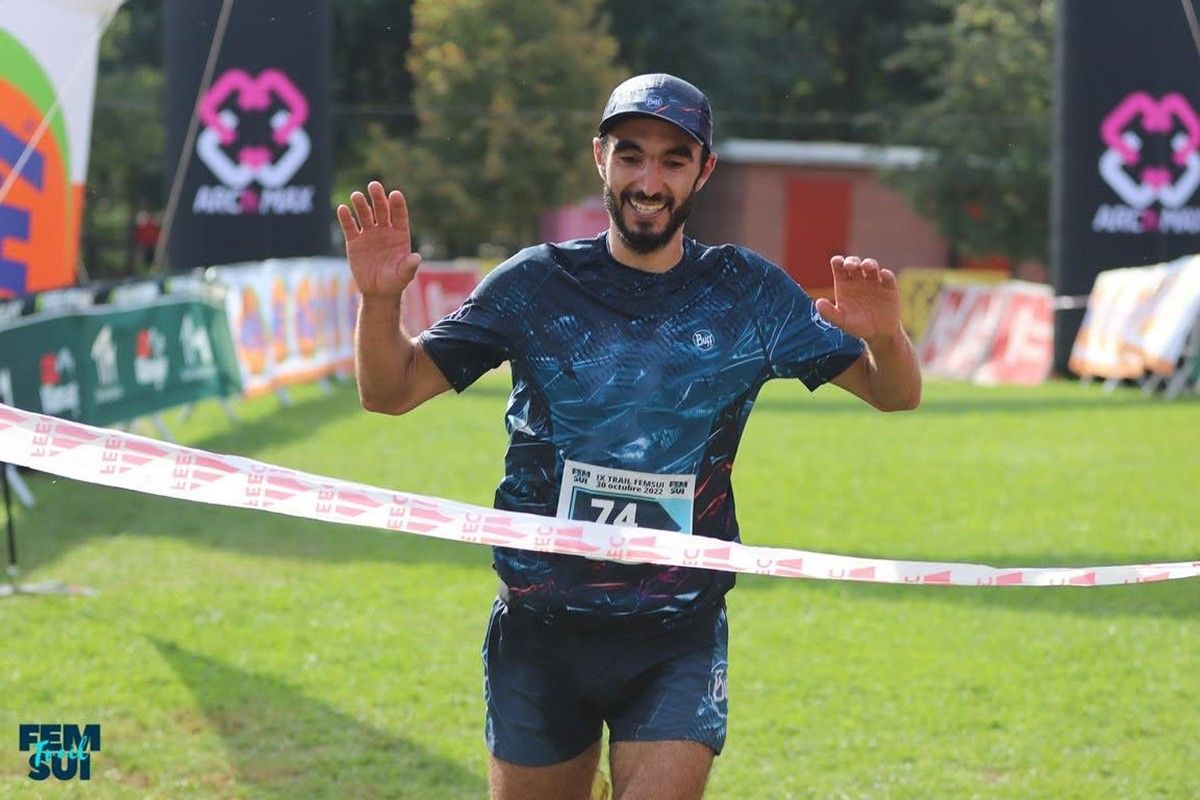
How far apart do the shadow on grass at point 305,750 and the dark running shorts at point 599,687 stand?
219cm

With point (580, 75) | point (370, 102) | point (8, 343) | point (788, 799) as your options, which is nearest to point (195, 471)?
point (788, 799)

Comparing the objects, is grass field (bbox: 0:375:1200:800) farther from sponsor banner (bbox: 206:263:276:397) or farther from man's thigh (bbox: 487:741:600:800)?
sponsor banner (bbox: 206:263:276:397)

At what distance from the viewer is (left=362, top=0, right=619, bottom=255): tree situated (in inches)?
1480

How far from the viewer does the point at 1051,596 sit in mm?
10000

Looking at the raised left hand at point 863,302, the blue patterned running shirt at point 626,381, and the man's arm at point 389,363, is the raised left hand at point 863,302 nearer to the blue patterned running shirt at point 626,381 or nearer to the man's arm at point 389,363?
the blue patterned running shirt at point 626,381

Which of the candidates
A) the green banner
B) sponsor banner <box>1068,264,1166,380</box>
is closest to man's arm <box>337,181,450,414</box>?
the green banner

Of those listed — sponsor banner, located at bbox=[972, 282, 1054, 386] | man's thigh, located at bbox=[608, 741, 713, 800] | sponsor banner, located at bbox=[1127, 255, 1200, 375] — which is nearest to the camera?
man's thigh, located at bbox=[608, 741, 713, 800]

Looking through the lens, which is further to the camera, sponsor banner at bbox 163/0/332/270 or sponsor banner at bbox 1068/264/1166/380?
sponsor banner at bbox 163/0/332/270

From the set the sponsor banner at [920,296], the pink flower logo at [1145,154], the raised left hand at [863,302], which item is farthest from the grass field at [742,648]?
the sponsor banner at [920,296]

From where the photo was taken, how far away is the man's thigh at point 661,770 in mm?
3957

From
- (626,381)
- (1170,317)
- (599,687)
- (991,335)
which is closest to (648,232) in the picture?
(626,381)

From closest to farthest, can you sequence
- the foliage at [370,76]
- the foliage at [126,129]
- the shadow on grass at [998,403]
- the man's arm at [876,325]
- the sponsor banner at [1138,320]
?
the man's arm at [876,325]
the shadow on grass at [998,403]
the sponsor banner at [1138,320]
the foliage at [126,129]
the foliage at [370,76]

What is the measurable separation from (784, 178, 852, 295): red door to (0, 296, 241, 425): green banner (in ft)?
114

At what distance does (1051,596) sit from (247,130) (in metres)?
16.9
